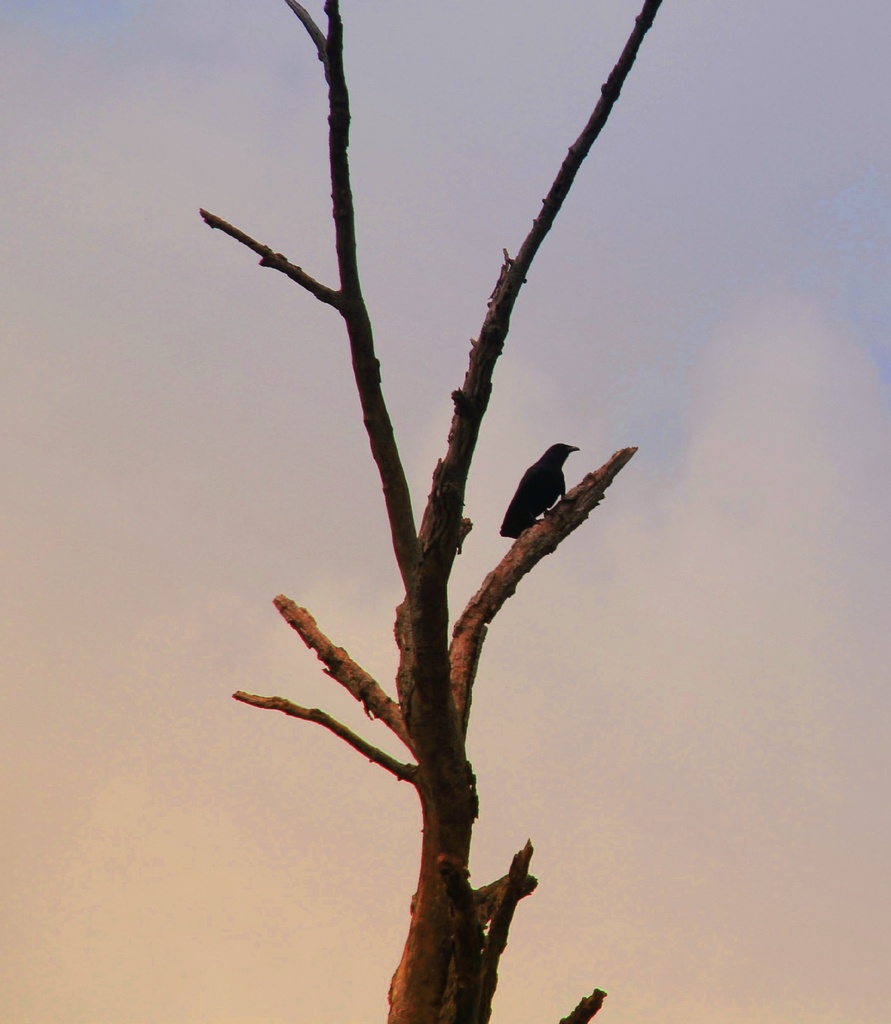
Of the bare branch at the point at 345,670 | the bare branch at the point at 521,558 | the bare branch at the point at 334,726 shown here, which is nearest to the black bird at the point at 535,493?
the bare branch at the point at 521,558

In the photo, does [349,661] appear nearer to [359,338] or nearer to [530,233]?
[359,338]

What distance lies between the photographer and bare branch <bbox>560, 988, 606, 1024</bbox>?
4316 millimetres

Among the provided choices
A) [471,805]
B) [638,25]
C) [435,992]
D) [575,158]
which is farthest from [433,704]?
[638,25]

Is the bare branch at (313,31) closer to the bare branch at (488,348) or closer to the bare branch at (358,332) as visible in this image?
the bare branch at (358,332)

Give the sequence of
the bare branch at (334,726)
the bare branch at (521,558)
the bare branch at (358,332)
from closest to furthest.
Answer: the bare branch at (358,332)
the bare branch at (334,726)
the bare branch at (521,558)

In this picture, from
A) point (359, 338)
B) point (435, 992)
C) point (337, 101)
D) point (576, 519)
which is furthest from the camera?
point (576, 519)

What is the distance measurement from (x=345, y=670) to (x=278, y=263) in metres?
2.51

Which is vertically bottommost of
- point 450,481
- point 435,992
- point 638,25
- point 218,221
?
point 435,992

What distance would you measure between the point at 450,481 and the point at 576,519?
2.64m

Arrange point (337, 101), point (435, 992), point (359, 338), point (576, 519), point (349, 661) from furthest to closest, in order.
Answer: point (576, 519), point (349, 661), point (435, 992), point (359, 338), point (337, 101)

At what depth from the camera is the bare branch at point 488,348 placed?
13.6ft

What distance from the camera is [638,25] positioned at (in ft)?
13.7

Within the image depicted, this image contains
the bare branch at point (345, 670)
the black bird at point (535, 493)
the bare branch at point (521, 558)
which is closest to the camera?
the bare branch at point (345, 670)

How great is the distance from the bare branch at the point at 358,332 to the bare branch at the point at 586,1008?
1.79 m
